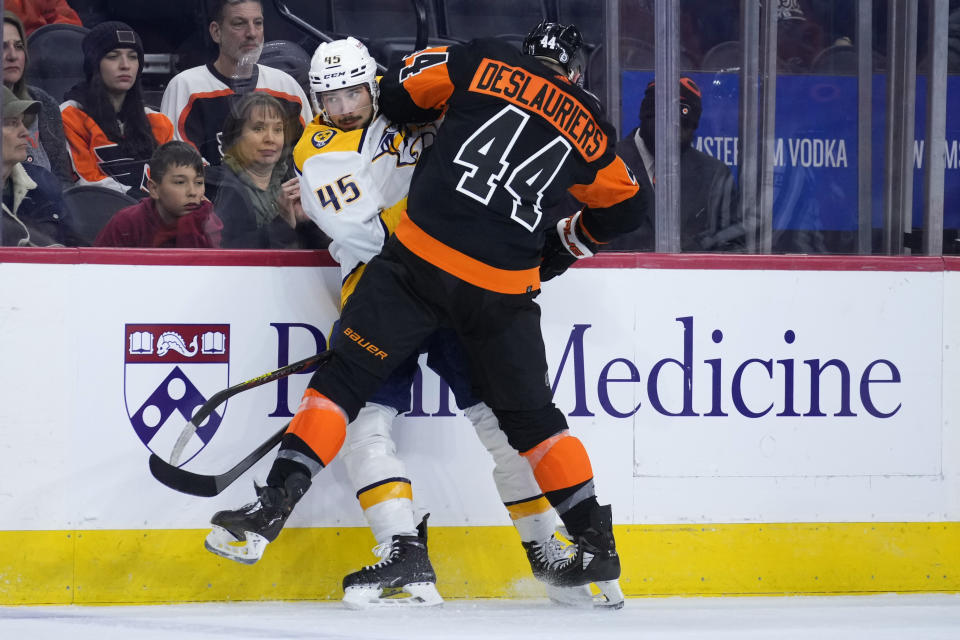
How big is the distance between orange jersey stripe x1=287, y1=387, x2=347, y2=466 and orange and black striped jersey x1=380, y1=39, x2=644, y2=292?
0.40 metres

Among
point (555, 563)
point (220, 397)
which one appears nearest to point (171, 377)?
point (220, 397)

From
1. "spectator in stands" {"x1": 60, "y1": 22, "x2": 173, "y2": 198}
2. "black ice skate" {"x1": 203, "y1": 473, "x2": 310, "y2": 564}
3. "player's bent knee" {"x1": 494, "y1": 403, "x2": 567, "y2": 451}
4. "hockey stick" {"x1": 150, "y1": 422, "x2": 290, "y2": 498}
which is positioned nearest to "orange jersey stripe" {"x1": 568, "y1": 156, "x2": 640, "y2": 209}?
"player's bent knee" {"x1": 494, "y1": 403, "x2": 567, "y2": 451}

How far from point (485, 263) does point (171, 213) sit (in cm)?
96

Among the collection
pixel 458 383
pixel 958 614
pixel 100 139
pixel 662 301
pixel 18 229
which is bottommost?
pixel 958 614

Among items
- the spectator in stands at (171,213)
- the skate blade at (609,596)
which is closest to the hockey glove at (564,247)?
the skate blade at (609,596)

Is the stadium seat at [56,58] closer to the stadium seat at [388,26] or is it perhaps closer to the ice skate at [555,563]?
the stadium seat at [388,26]

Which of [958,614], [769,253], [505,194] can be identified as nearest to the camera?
[505,194]

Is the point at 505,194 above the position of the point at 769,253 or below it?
above

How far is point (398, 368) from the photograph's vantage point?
2.47 m

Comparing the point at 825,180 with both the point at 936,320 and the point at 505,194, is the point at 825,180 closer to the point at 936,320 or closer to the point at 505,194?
the point at 936,320

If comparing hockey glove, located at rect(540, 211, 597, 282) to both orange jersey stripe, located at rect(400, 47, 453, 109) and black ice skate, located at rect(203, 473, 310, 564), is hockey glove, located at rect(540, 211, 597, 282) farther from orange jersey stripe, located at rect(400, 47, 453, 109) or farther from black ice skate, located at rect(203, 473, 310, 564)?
black ice skate, located at rect(203, 473, 310, 564)

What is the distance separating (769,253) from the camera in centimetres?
284

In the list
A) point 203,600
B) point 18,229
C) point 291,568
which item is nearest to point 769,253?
point 291,568

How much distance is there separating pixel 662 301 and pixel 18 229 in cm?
168
